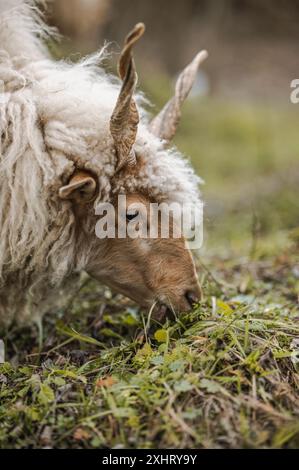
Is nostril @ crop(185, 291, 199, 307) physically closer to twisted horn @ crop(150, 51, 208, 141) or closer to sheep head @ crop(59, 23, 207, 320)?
sheep head @ crop(59, 23, 207, 320)

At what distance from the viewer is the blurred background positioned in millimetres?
6078

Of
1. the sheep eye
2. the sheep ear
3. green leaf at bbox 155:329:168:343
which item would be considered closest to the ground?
green leaf at bbox 155:329:168:343

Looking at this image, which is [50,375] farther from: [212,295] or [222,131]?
[222,131]

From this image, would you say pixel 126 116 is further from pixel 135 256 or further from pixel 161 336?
pixel 161 336

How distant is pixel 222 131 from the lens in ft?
41.8

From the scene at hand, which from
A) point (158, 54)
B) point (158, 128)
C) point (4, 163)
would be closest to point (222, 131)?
point (158, 54)

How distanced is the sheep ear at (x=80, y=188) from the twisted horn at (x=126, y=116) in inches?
6.8

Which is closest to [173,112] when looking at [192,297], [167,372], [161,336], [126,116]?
[126,116]

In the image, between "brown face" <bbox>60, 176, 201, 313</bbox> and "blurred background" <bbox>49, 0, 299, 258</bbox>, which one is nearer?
"brown face" <bbox>60, 176, 201, 313</bbox>

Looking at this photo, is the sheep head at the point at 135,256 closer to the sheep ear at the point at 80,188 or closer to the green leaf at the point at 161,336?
the sheep ear at the point at 80,188

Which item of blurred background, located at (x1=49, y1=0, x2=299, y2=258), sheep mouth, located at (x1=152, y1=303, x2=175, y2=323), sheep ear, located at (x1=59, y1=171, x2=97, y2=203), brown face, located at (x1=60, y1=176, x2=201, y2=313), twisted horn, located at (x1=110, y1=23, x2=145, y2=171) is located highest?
blurred background, located at (x1=49, y1=0, x2=299, y2=258)
